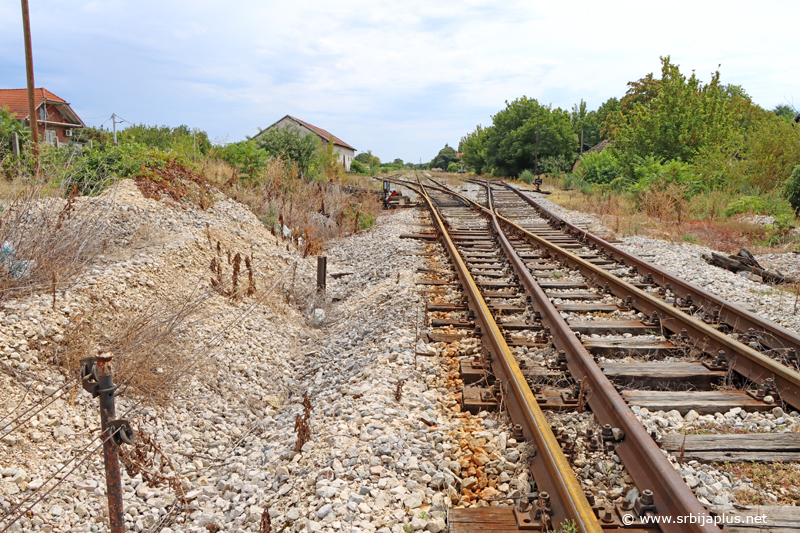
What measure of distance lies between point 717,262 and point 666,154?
50.5 feet

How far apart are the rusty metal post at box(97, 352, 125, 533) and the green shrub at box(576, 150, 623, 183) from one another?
71.4 ft

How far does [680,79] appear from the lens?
21.9 metres

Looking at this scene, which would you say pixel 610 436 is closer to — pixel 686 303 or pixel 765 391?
pixel 765 391

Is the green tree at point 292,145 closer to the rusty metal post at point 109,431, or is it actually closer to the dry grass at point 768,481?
the rusty metal post at point 109,431

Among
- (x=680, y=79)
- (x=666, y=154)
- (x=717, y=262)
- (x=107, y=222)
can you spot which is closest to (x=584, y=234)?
(x=717, y=262)

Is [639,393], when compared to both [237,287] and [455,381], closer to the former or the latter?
[455,381]

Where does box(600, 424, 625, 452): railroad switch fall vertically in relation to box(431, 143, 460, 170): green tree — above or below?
below

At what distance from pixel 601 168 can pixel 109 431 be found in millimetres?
23238

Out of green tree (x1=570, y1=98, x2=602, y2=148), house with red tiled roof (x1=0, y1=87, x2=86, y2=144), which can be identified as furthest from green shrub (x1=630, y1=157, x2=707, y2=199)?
green tree (x1=570, y1=98, x2=602, y2=148)

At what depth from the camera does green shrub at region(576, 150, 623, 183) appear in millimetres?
21819

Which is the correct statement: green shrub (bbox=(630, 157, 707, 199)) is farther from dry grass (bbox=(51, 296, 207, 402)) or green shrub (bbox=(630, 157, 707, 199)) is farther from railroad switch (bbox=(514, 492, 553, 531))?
→ railroad switch (bbox=(514, 492, 553, 531))

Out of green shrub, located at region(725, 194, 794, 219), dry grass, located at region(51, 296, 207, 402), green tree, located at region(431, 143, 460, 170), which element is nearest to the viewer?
dry grass, located at region(51, 296, 207, 402)

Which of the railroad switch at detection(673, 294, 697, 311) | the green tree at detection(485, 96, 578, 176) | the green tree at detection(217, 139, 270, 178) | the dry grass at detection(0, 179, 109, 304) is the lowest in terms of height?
the railroad switch at detection(673, 294, 697, 311)

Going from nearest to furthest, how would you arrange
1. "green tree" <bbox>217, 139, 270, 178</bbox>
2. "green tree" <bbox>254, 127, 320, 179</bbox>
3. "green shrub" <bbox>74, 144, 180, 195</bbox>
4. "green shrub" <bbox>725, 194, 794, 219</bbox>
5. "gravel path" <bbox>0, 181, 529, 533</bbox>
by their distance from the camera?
"gravel path" <bbox>0, 181, 529, 533</bbox>, "green shrub" <bbox>74, 144, 180, 195</bbox>, "green tree" <bbox>217, 139, 270, 178</bbox>, "green shrub" <bbox>725, 194, 794, 219</bbox>, "green tree" <bbox>254, 127, 320, 179</bbox>
